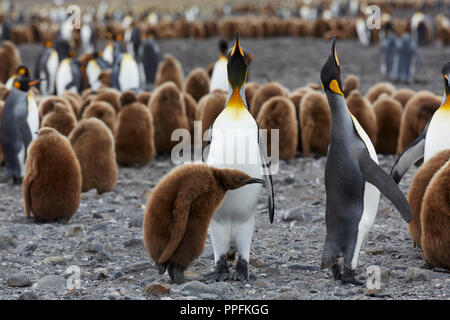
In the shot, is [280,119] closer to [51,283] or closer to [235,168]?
[235,168]

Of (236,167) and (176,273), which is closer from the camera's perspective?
(176,273)

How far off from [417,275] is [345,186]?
0.61 m

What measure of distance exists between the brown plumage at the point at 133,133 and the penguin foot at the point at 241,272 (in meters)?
3.27

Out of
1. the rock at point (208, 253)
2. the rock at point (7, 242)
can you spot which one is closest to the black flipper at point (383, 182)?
the rock at point (208, 253)

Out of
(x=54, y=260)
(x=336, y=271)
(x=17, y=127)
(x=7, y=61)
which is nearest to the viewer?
(x=336, y=271)

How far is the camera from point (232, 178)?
10.8 ft

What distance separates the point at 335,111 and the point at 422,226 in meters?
0.78

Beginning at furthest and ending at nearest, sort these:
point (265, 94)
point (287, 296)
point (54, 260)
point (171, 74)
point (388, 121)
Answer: point (171, 74), point (265, 94), point (388, 121), point (54, 260), point (287, 296)

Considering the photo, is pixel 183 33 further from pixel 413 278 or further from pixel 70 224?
pixel 413 278

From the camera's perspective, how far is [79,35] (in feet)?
69.7

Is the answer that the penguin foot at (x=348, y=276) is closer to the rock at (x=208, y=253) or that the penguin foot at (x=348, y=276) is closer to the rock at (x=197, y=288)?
the rock at (x=197, y=288)

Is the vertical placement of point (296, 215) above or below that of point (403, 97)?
below

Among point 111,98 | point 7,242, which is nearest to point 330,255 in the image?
point 7,242

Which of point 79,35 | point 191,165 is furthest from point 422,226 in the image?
point 79,35
